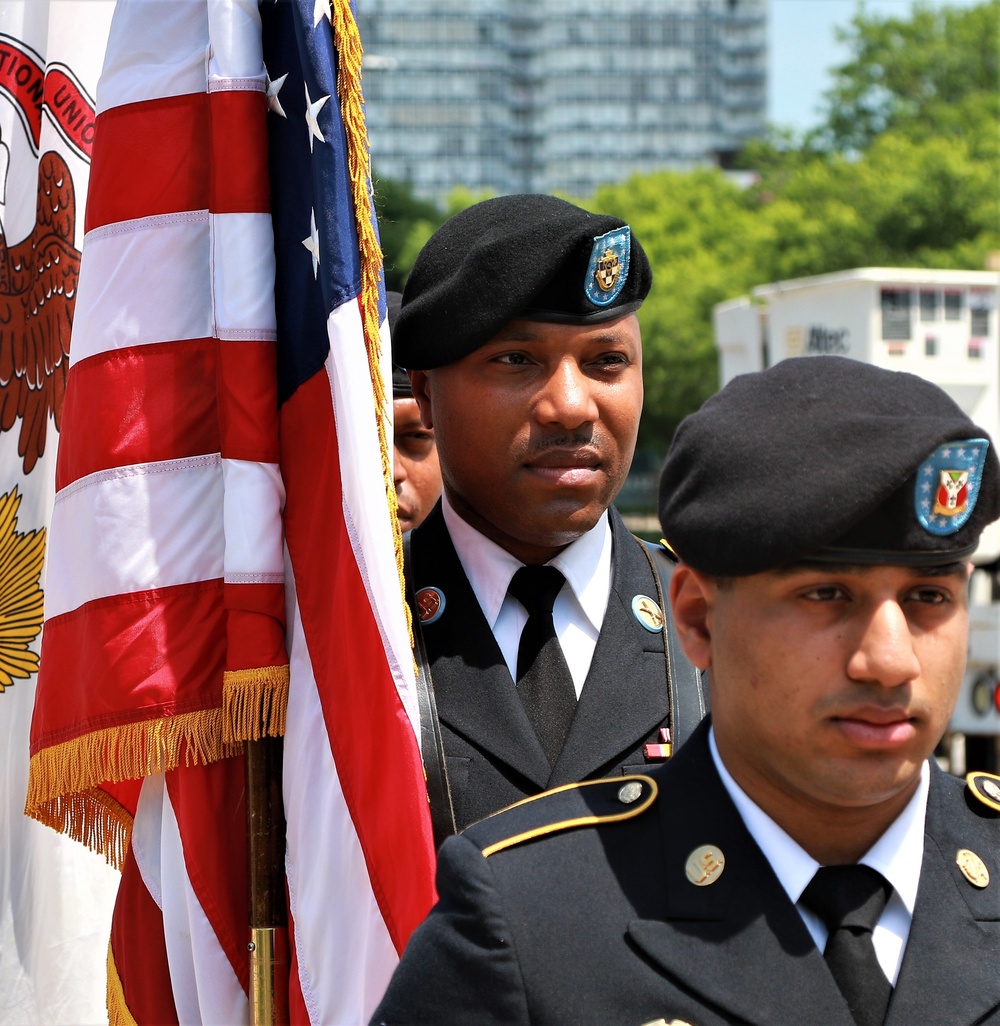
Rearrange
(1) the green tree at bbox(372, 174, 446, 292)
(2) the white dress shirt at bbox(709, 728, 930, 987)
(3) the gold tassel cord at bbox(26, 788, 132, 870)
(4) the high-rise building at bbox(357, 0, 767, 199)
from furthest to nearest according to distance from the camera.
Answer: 1. (4) the high-rise building at bbox(357, 0, 767, 199)
2. (1) the green tree at bbox(372, 174, 446, 292)
3. (3) the gold tassel cord at bbox(26, 788, 132, 870)
4. (2) the white dress shirt at bbox(709, 728, 930, 987)

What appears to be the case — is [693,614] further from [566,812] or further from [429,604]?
[429,604]

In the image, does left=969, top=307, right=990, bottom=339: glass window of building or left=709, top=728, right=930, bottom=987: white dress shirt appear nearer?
left=709, top=728, right=930, bottom=987: white dress shirt

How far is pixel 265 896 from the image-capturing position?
2.60 meters

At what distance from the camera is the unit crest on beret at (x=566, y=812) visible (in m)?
1.74

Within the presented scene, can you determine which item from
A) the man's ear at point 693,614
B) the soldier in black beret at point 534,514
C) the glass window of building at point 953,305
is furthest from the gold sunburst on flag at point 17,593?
the glass window of building at point 953,305

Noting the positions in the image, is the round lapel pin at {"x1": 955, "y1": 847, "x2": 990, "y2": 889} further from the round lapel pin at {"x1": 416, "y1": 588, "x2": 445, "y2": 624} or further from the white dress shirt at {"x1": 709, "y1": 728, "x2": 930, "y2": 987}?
the round lapel pin at {"x1": 416, "y1": 588, "x2": 445, "y2": 624}

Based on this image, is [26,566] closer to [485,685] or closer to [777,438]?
[485,685]

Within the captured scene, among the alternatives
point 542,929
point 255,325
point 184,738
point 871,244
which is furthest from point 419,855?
point 871,244

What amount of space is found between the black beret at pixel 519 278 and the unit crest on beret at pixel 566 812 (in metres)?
0.84

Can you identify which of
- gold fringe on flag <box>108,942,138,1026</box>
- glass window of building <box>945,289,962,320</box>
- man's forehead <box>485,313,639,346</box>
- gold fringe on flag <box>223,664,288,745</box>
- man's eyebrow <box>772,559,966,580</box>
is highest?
man's forehead <box>485,313,639,346</box>

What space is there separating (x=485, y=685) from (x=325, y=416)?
0.56m

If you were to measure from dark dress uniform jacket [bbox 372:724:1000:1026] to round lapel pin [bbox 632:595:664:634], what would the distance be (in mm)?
755

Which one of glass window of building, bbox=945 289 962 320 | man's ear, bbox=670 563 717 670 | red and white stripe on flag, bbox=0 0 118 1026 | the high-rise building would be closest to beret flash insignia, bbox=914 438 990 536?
man's ear, bbox=670 563 717 670

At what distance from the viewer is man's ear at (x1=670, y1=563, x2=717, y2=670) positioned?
1711 millimetres
